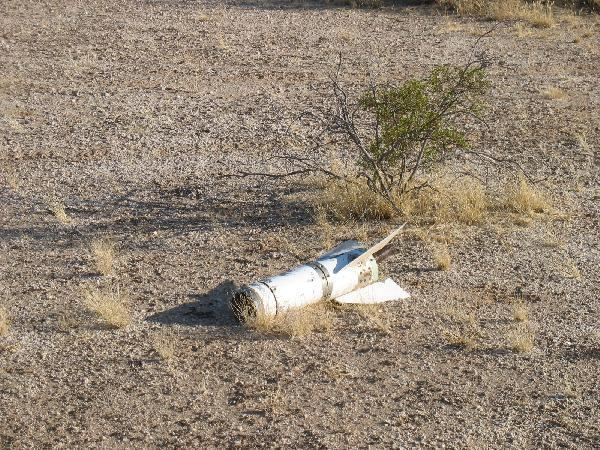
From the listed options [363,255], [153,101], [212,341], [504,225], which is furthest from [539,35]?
[212,341]

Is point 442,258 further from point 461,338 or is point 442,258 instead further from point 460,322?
point 461,338

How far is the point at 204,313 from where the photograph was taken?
7758mm

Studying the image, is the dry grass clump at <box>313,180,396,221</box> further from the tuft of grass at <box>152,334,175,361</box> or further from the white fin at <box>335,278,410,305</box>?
the tuft of grass at <box>152,334,175,361</box>

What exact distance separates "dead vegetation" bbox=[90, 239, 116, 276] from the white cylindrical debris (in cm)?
138

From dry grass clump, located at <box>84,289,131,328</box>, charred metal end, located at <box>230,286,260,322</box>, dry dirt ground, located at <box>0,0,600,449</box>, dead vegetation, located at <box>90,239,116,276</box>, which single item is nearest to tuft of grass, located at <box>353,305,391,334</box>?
dry dirt ground, located at <box>0,0,600,449</box>

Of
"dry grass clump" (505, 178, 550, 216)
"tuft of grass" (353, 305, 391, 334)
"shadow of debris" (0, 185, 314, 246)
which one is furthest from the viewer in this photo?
"dry grass clump" (505, 178, 550, 216)

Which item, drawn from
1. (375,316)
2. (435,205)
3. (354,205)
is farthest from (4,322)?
(435,205)

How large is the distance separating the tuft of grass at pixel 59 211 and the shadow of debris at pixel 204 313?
80.5 inches

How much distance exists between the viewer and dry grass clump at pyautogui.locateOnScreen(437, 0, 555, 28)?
17328 mm

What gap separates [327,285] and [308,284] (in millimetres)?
164

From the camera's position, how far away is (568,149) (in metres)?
11.4

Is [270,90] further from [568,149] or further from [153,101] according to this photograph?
[568,149]

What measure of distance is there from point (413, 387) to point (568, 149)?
213 inches

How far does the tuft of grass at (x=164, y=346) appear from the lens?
23.2 ft
